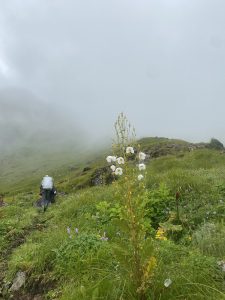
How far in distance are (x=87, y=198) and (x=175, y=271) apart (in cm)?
1018

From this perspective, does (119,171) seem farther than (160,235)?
No

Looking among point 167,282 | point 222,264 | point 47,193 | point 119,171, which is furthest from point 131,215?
point 47,193

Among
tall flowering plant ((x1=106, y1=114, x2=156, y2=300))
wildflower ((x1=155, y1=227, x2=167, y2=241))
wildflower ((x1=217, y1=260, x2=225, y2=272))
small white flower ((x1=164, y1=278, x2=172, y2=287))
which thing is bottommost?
wildflower ((x1=155, y1=227, x2=167, y2=241))

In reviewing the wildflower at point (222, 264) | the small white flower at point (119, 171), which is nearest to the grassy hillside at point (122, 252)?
the wildflower at point (222, 264)

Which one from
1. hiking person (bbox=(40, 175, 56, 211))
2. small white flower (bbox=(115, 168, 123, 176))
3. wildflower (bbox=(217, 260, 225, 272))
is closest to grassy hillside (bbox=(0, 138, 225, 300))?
wildflower (bbox=(217, 260, 225, 272))

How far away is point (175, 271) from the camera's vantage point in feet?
22.2

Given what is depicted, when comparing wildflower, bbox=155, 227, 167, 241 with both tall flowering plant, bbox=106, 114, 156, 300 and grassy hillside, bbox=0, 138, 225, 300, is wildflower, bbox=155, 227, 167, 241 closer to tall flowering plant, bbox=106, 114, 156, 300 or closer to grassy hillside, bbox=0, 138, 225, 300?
grassy hillside, bbox=0, 138, 225, 300

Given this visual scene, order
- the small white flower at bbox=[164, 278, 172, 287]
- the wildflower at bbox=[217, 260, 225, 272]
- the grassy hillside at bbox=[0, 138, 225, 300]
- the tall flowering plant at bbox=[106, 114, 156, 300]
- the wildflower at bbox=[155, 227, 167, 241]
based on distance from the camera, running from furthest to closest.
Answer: the wildflower at bbox=[155, 227, 167, 241] < the wildflower at bbox=[217, 260, 225, 272] < the grassy hillside at bbox=[0, 138, 225, 300] < the tall flowering plant at bbox=[106, 114, 156, 300] < the small white flower at bbox=[164, 278, 172, 287]

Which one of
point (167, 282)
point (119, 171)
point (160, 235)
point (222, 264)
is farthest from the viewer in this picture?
point (160, 235)

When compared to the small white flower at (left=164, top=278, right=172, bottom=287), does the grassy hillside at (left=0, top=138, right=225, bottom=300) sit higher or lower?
lower

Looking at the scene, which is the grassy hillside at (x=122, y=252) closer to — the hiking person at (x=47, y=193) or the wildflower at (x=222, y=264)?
the wildflower at (x=222, y=264)

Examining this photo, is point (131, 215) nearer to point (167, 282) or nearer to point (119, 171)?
point (119, 171)

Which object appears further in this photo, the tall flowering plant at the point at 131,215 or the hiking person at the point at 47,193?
the hiking person at the point at 47,193

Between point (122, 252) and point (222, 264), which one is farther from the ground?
point (122, 252)
